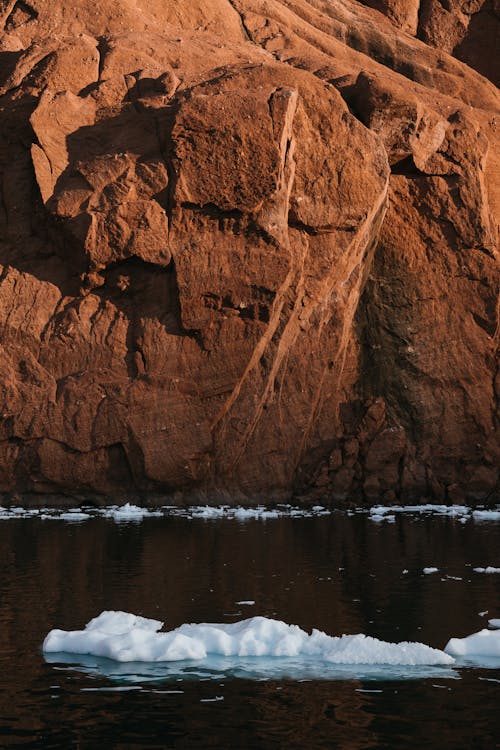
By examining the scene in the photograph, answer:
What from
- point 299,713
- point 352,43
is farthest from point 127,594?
point 352,43

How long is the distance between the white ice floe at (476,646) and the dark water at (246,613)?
53 centimetres

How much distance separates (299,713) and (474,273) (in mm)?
25285

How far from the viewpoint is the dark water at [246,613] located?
1009 centimetres

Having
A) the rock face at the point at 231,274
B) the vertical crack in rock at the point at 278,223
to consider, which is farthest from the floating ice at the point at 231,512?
the vertical crack in rock at the point at 278,223

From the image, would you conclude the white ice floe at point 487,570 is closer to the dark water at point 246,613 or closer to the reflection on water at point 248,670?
the dark water at point 246,613

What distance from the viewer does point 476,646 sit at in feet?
41.9

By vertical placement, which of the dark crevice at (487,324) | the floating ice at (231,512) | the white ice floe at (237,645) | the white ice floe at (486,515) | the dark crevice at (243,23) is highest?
the dark crevice at (243,23)

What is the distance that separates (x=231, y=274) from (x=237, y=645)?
18343 mm

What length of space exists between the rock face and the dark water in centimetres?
398

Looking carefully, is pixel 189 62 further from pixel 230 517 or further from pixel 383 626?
pixel 383 626

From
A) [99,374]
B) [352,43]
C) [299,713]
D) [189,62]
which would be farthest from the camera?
[352,43]

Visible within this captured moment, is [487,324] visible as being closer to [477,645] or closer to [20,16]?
[20,16]

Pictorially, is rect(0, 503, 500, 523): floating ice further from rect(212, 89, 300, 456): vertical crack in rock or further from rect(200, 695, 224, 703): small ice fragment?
rect(200, 695, 224, 703): small ice fragment

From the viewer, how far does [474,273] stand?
34188mm
